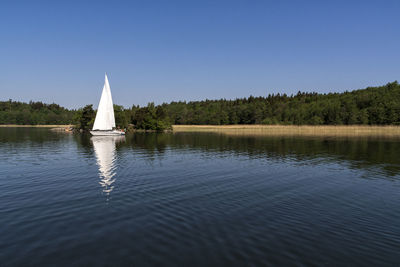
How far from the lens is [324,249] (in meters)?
10.8

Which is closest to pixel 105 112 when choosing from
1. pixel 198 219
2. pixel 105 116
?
pixel 105 116

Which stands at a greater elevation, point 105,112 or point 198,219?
point 105,112

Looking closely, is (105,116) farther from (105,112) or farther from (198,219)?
(198,219)

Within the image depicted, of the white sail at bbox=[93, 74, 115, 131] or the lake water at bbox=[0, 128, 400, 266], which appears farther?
the white sail at bbox=[93, 74, 115, 131]

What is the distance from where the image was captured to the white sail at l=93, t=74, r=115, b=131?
318ft

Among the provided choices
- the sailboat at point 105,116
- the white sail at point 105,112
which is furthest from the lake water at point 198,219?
the white sail at point 105,112

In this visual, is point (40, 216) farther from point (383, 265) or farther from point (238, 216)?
point (383, 265)

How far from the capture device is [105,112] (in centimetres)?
9762

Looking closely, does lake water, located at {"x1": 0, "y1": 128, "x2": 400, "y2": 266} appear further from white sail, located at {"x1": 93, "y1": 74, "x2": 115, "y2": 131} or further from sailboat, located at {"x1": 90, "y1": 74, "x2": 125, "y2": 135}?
white sail, located at {"x1": 93, "y1": 74, "x2": 115, "y2": 131}

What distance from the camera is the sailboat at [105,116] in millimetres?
96562

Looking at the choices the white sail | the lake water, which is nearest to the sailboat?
the white sail

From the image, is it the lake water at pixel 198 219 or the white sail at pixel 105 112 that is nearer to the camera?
the lake water at pixel 198 219

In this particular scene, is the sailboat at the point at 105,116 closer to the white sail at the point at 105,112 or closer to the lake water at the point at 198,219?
the white sail at the point at 105,112

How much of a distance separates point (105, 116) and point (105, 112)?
145 centimetres
